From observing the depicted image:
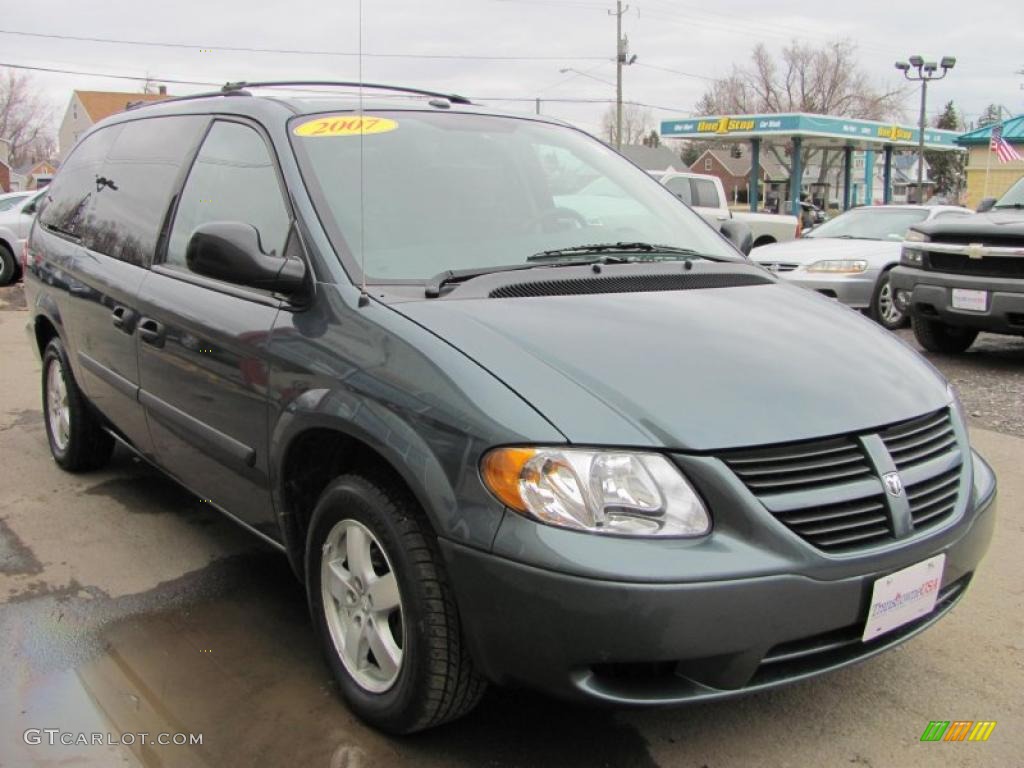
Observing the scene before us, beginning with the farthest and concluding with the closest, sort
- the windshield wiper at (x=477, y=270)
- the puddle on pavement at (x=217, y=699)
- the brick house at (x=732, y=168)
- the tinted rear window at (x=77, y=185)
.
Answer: the brick house at (x=732, y=168) → the tinted rear window at (x=77, y=185) → the windshield wiper at (x=477, y=270) → the puddle on pavement at (x=217, y=699)

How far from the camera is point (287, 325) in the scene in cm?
279

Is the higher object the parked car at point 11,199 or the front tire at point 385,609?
the parked car at point 11,199

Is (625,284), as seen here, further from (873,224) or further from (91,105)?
(91,105)

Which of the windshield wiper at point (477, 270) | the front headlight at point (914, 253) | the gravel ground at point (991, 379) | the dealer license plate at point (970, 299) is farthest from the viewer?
the front headlight at point (914, 253)

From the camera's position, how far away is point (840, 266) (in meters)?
9.88

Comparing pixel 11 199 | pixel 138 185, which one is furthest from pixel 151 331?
pixel 11 199

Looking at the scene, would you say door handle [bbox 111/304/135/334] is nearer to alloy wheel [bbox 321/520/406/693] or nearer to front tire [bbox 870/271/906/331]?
alloy wheel [bbox 321/520/406/693]

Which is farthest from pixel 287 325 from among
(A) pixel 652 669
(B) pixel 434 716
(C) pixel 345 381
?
(A) pixel 652 669

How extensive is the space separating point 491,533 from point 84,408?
332cm

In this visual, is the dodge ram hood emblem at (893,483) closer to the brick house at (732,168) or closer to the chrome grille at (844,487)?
the chrome grille at (844,487)

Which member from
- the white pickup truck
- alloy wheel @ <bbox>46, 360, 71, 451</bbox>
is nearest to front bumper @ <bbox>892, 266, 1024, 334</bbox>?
alloy wheel @ <bbox>46, 360, 71, 451</bbox>

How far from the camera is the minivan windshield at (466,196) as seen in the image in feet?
9.43

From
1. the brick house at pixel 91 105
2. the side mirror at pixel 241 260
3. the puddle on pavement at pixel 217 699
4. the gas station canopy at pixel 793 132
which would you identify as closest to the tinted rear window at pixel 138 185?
the side mirror at pixel 241 260

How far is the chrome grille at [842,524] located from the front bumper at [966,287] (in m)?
5.82
